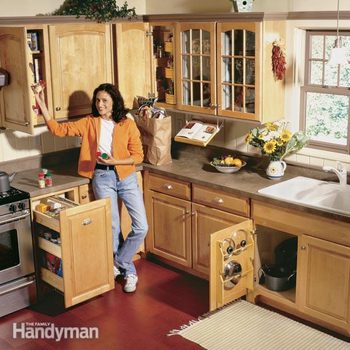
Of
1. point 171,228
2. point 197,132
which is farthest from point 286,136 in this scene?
point 171,228

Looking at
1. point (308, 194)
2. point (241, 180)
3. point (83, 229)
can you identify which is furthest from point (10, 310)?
point (308, 194)

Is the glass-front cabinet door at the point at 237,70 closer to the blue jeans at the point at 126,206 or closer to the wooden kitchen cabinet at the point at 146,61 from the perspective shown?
the wooden kitchen cabinet at the point at 146,61

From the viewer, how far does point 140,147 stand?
4.52m

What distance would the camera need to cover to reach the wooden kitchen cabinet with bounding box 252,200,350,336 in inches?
145

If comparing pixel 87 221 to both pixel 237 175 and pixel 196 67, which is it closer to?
pixel 237 175

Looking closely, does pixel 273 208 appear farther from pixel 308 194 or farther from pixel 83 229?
pixel 83 229

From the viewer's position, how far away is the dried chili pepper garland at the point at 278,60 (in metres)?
4.22

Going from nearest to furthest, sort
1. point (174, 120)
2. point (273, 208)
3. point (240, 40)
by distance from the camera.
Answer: point (273, 208) → point (240, 40) → point (174, 120)

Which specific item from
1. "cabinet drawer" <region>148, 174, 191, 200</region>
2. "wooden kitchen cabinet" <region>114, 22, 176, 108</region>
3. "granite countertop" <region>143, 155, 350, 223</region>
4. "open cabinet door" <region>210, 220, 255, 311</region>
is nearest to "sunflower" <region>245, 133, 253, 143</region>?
"granite countertop" <region>143, 155, 350, 223</region>

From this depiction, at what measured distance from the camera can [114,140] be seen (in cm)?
445

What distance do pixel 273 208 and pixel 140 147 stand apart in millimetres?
1131

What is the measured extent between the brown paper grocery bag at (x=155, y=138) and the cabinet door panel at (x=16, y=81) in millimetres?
932

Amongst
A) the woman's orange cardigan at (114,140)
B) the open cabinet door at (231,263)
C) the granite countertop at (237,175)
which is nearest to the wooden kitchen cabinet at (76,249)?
the woman's orange cardigan at (114,140)

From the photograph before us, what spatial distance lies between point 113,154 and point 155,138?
0.42 metres
